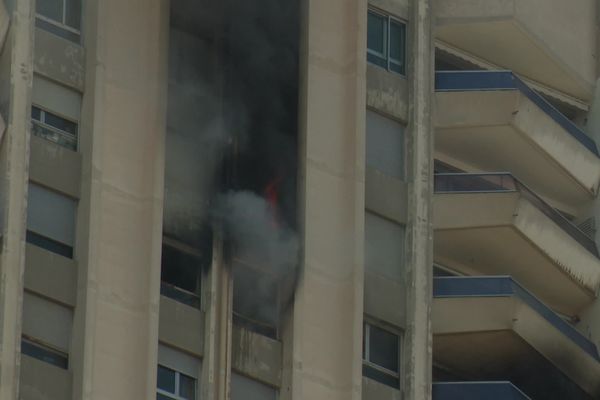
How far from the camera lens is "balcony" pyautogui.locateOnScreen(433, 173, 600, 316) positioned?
72.8m

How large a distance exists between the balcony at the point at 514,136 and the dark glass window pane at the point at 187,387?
37.6ft

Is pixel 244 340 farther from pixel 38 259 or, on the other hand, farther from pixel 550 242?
pixel 550 242

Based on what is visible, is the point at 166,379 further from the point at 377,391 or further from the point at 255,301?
the point at 377,391

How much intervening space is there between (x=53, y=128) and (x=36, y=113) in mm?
486

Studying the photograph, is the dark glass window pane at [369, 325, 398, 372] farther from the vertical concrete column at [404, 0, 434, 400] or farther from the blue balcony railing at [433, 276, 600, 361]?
the blue balcony railing at [433, 276, 600, 361]

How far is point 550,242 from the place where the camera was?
242ft

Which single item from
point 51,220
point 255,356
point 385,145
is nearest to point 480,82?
point 385,145

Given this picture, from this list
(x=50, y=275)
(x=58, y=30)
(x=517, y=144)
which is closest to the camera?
(x=50, y=275)

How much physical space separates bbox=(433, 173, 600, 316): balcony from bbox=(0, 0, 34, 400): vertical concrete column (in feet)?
41.8

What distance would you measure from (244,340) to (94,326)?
4.03 meters

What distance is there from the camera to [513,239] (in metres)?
73.4

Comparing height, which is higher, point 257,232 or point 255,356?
point 257,232

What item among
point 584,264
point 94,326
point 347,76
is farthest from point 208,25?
point 584,264

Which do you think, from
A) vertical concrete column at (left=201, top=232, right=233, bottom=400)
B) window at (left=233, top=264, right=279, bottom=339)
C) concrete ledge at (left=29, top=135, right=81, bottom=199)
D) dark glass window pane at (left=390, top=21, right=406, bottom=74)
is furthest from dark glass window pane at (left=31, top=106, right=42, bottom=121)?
dark glass window pane at (left=390, top=21, right=406, bottom=74)
